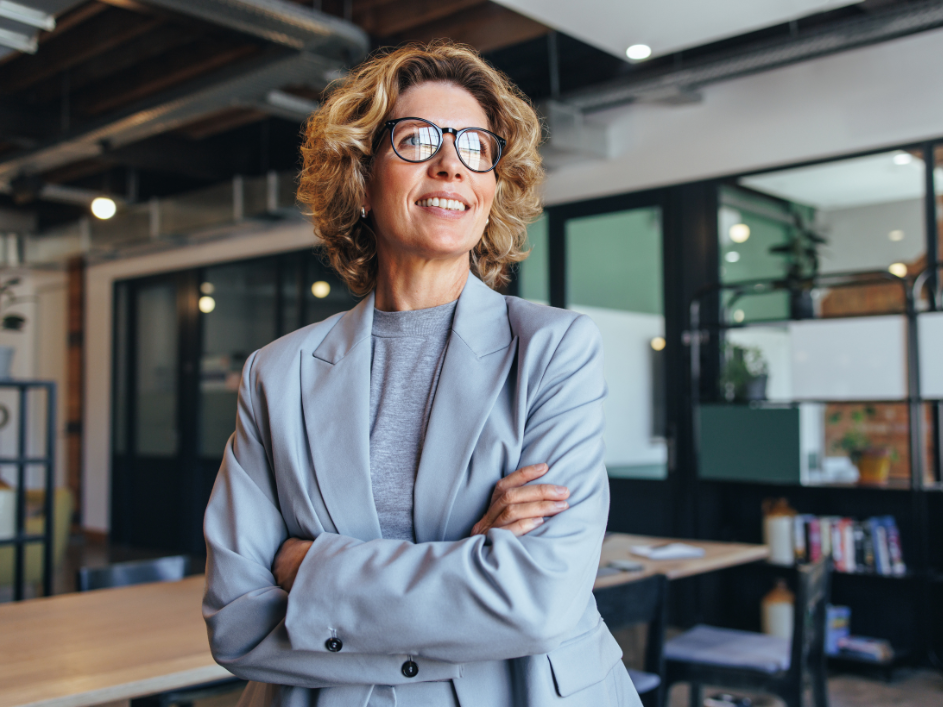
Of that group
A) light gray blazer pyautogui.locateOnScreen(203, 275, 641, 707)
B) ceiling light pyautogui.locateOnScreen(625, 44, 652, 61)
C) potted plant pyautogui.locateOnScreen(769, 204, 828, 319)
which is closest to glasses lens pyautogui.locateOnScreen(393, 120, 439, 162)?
light gray blazer pyautogui.locateOnScreen(203, 275, 641, 707)

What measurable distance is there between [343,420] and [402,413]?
0.30ft

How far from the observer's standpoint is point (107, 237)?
A: 8734 mm

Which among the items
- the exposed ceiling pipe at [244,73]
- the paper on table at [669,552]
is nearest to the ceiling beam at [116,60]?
the exposed ceiling pipe at [244,73]

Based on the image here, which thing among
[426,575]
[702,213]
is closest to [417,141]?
[426,575]

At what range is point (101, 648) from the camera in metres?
2.09

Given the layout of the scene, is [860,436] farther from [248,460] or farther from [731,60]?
[248,460]

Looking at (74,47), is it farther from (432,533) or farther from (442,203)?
(432,533)

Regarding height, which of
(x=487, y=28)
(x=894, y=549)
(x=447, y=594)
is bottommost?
(x=894, y=549)

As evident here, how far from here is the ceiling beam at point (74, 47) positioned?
5.62m

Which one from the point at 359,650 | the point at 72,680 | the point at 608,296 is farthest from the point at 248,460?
the point at 608,296

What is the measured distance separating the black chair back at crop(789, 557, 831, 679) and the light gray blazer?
1.78 m

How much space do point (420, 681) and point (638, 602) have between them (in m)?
1.62

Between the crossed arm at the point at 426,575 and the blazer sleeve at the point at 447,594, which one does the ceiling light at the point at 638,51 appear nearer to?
the crossed arm at the point at 426,575

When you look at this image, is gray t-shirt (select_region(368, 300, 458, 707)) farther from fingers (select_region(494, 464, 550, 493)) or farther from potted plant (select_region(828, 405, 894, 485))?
potted plant (select_region(828, 405, 894, 485))
